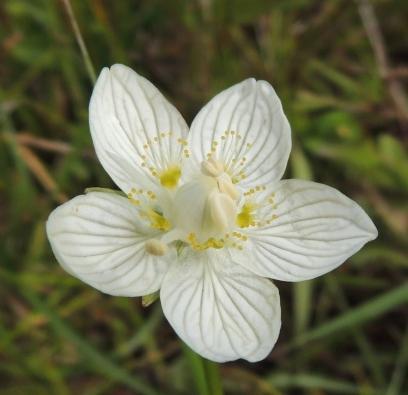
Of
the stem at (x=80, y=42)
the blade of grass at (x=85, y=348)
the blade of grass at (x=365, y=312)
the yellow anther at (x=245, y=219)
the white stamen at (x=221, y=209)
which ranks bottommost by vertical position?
the blade of grass at (x=365, y=312)

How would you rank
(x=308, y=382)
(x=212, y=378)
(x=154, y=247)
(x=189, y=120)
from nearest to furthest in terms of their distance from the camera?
(x=212, y=378)
(x=154, y=247)
(x=308, y=382)
(x=189, y=120)

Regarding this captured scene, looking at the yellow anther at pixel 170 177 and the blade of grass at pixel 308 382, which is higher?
the yellow anther at pixel 170 177

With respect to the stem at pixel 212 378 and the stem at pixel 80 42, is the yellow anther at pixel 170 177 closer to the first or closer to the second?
the stem at pixel 80 42

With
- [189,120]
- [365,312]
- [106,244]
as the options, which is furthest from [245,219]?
[189,120]

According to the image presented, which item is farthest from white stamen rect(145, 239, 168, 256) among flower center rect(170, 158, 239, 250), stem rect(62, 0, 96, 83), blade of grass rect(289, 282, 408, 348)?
blade of grass rect(289, 282, 408, 348)

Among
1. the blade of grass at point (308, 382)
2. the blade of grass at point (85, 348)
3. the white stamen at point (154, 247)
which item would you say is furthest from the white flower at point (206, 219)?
the blade of grass at point (308, 382)

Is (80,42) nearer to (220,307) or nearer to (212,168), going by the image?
(212,168)

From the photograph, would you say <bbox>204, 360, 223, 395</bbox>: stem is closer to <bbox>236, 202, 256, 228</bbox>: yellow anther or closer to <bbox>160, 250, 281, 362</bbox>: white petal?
<bbox>160, 250, 281, 362</bbox>: white petal
